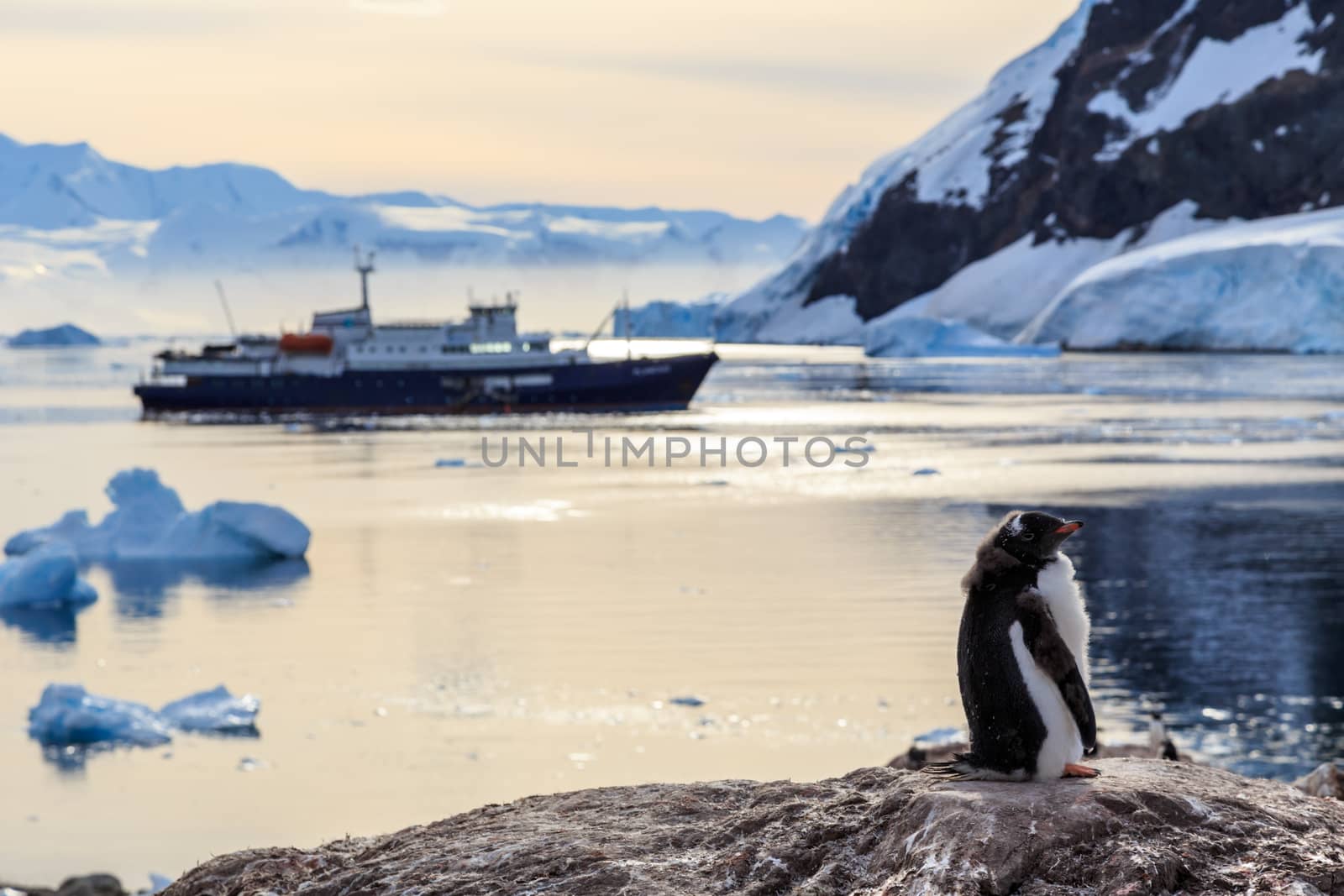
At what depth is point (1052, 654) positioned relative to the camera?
5.20 metres

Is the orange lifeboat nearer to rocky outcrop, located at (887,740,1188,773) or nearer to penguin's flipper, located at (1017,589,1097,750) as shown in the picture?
rocky outcrop, located at (887,740,1188,773)

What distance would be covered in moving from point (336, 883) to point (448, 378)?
70.2m

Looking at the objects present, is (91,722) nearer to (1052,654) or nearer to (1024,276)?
(1052,654)

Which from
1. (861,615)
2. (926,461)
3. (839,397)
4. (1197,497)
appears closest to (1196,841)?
(861,615)

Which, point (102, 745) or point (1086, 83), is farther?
point (1086, 83)

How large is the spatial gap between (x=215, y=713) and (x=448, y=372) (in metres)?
58.4

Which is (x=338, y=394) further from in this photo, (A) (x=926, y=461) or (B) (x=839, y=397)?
(A) (x=926, y=461)

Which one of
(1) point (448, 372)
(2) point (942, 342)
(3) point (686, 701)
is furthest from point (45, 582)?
(2) point (942, 342)

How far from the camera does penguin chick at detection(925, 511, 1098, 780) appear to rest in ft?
16.5

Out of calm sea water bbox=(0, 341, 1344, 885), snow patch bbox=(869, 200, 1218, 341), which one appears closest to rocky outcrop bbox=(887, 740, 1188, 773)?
calm sea water bbox=(0, 341, 1344, 885)

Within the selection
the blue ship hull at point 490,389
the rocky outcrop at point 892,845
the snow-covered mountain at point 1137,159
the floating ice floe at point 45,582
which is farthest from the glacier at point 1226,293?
the rocky outcrop at point 892,845

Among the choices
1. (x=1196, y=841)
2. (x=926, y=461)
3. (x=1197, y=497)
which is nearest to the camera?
(x=1196, y=841)

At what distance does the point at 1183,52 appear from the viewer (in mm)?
172750

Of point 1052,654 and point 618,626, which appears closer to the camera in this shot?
point 1052,654
